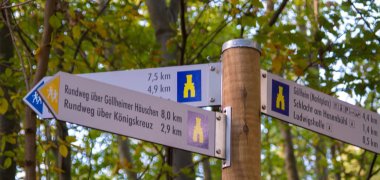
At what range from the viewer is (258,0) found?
5.88 metres

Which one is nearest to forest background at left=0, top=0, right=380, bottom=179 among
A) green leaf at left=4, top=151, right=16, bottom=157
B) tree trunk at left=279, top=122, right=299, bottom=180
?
green leaf at left=4, top=151, right=16, bottom=157

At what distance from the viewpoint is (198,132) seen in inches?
122

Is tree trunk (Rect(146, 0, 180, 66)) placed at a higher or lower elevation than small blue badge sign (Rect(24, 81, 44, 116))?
higher

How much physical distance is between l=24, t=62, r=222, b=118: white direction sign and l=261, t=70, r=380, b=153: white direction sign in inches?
9.3

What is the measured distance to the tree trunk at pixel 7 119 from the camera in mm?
5922

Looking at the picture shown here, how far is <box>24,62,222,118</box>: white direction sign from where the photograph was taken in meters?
3.23

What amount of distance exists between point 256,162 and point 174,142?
375 millimetres

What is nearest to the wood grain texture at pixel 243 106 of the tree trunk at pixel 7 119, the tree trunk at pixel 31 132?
the tree trunk at pixel 31 132

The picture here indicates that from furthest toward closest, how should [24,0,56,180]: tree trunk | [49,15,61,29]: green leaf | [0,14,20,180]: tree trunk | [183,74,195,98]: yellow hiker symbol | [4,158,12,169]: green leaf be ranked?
[0,14,20,180]: tree trunk
[4,158,12,169]: green leaf
[49,15,61,29]: green leaf
[24,0,56,180]: tree trunk
[183,74,195,98]: yellow hiker symbol

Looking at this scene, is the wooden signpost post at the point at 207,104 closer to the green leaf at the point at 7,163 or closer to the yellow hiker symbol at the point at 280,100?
the yellow hiker symbol at the point at 280,100

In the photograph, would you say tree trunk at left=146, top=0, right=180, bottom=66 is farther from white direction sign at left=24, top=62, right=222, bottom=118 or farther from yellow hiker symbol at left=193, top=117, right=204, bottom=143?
yellow hiker symbol at left=193, top=117, right=204, bottom=143

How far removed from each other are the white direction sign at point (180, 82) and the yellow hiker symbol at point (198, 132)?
0.43 ft

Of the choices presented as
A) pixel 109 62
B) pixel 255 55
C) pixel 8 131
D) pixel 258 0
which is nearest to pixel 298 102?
pixel 255 55

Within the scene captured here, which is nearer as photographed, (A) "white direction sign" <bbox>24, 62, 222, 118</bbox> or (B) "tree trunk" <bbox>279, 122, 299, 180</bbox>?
(A) "white direction sign" <bbox>24, 62, 222, 118</bbox>
